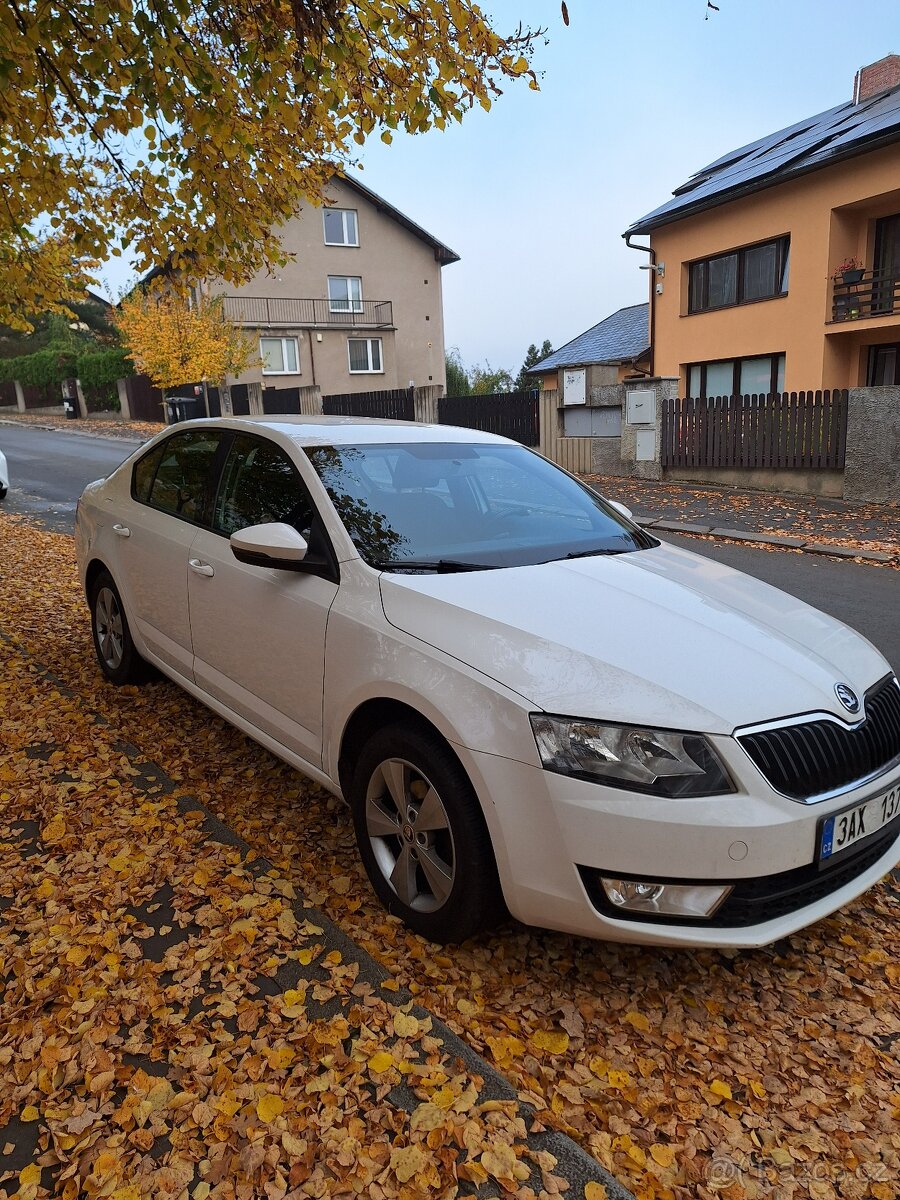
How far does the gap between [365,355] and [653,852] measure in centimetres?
3877

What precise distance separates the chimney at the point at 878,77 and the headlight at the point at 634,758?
25967 mm

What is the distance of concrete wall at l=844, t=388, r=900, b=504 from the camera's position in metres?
11.9

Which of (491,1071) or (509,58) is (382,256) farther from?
(491,1071)

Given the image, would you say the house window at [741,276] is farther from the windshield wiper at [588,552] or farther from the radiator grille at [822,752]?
the radiator grille at [822,752]

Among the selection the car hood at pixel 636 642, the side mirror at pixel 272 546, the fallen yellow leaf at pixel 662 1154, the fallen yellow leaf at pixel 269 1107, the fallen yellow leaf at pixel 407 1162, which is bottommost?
the fallen yellow leaf at pixel 662 1154

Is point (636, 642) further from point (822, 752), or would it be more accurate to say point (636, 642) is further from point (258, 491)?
point (258, 491)

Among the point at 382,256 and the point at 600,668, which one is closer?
the point at 600,668

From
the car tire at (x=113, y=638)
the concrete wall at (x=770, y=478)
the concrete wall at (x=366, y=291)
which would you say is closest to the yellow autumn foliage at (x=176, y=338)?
the concrete wall at (x=366, y=291)

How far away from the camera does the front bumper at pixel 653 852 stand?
87.0 inches

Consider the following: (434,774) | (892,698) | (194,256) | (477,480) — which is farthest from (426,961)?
(194,256)

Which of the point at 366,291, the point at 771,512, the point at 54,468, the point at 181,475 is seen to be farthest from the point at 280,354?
the point at 181,475

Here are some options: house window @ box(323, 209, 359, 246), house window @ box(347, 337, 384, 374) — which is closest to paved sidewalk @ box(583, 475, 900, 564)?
house window @ box(347, 337, 384, 374)

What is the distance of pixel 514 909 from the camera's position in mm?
2453

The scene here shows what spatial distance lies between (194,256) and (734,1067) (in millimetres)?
7301
